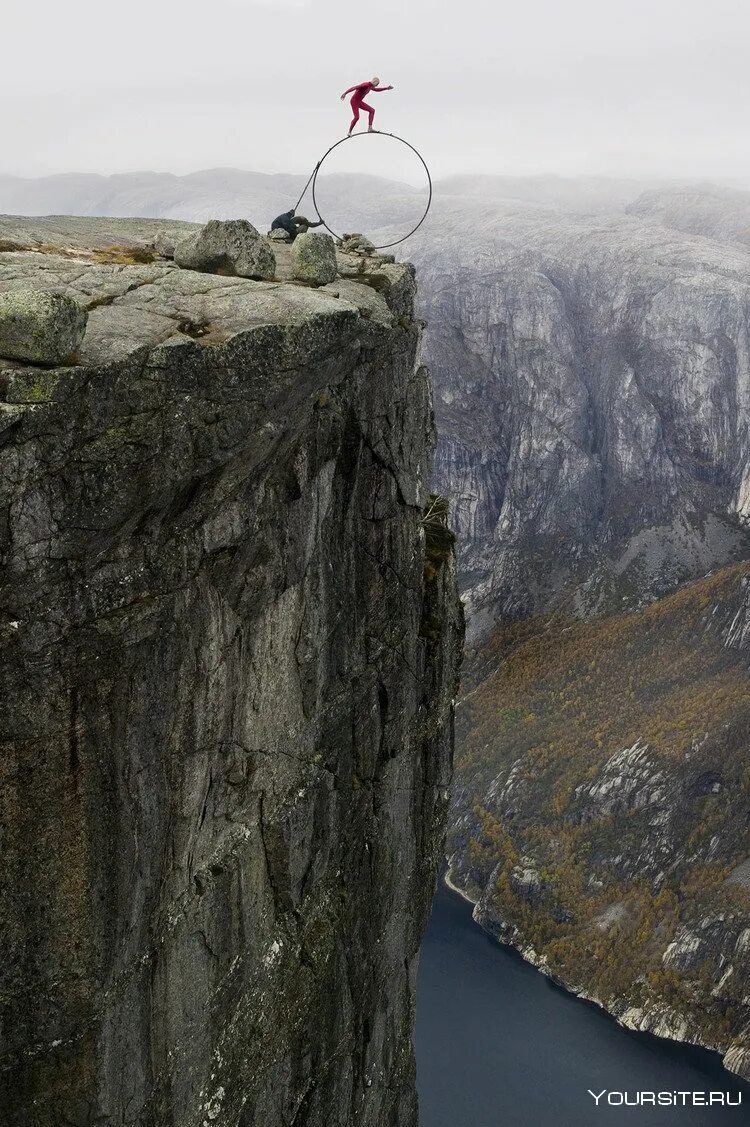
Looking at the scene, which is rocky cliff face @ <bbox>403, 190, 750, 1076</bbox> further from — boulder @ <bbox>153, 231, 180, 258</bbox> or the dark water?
boulder @ <bbox>153, 231, 180, 258</bbox>

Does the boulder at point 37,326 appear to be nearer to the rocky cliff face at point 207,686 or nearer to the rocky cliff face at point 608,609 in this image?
the rocky cliff face at point 207,686

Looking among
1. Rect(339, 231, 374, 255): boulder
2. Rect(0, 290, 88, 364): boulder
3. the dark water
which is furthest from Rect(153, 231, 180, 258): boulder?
the dark water

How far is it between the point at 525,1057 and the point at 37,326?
7946cm

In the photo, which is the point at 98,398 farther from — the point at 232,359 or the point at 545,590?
the point at 545,590

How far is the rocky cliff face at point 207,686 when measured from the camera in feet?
44.5

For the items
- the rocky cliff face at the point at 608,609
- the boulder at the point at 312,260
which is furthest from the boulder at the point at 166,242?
the rocky cliff face at the point at 608,609

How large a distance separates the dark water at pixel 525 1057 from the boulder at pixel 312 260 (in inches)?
2501

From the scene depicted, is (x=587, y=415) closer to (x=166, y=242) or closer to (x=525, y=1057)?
(x=525, y=1057)

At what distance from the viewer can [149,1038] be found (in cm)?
1614

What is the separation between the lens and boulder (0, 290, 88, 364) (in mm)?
12972

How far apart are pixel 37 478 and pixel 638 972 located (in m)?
104

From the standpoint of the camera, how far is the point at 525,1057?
7894 cm

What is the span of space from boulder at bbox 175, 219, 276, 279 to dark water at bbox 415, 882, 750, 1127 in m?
64.2

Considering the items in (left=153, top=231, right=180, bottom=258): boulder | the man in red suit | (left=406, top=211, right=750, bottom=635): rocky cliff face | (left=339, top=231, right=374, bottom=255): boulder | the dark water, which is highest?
the man in red suit
